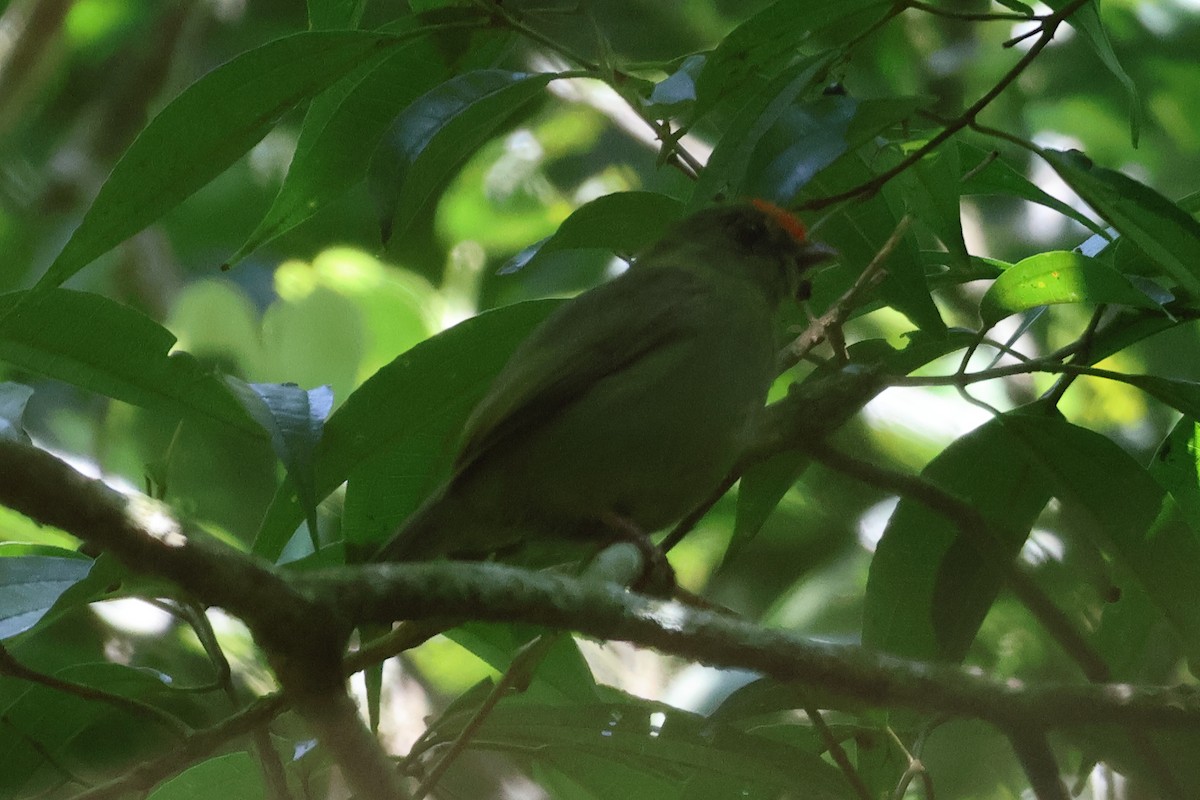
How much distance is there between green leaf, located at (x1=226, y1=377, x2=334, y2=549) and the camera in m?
2.55

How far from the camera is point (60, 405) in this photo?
5785 mm

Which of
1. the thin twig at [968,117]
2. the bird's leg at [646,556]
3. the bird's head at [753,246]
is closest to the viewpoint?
the thin twig at [968,117]

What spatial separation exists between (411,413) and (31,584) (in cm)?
83

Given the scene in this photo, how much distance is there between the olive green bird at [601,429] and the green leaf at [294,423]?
1.71 ft

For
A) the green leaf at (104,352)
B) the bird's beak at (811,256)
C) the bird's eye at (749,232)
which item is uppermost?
the bird's eye at (749,232)

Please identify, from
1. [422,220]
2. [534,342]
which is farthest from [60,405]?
[534,342]

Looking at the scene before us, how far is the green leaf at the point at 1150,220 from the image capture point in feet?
8.32

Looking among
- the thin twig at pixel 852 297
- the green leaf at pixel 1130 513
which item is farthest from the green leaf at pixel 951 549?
the thin twig at pixel 852 297

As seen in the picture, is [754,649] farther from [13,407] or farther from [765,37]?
[13,407]

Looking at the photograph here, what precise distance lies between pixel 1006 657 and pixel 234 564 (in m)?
2.30

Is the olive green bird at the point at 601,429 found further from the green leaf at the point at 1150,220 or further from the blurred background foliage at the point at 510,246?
the green leaf at the point at 1150,220

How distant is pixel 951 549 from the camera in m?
3.00

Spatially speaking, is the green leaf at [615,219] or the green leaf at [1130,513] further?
the green leaf at [615,219]

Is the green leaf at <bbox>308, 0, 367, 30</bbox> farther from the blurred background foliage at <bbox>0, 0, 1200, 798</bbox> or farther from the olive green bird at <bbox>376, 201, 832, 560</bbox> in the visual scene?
the olive green bird at <bbox>376, 201, 832, 560</bbox>
